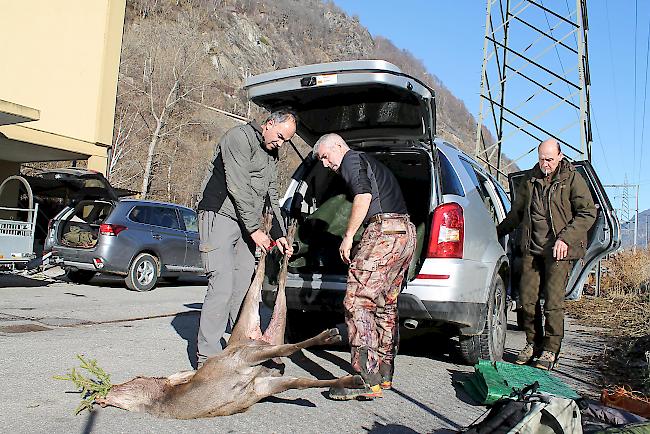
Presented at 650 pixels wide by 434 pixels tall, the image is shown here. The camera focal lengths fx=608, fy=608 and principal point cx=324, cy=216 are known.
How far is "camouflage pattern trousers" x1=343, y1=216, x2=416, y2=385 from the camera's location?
4.36m

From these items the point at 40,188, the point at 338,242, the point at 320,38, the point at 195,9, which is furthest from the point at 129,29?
the point at 320,38

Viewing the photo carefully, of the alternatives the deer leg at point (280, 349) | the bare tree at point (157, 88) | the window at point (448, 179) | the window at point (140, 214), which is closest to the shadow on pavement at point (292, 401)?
the deer leg at point (280, 349)

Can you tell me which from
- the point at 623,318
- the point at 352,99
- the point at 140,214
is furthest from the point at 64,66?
the point at 623,318

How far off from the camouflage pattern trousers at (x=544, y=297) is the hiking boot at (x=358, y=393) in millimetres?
2117

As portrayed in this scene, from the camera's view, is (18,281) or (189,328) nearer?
(189,328)

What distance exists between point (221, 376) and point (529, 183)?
3.63 meters

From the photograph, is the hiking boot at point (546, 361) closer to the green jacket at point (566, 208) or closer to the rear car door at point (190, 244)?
the green jacket at point (566, 208)

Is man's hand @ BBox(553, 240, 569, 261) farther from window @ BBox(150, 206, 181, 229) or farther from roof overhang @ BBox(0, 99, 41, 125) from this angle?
roof overhang @ BBox(0, 99, 41, 125)

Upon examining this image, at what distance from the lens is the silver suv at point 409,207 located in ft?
15.8

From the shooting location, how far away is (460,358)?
19.5 ft

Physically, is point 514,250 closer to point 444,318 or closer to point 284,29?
point 444,318

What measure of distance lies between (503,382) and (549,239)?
69.5 inches

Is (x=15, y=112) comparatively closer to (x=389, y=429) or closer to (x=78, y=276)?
(x=78, y=276)

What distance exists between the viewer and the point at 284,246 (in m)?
4.94
